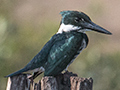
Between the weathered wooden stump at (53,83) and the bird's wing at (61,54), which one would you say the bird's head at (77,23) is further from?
the weathered wooden stump at (53,83)

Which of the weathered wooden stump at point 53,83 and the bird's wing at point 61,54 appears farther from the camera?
the bird's wing at point 61,54

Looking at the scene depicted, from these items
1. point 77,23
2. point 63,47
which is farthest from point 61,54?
point 77,23

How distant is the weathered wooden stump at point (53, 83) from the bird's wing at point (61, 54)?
5.3 inches

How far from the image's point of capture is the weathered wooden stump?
436 cm

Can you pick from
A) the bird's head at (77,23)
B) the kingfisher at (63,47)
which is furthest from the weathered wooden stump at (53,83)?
the bird's head at (77,23)

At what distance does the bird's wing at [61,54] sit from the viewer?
A: 4.74 metres

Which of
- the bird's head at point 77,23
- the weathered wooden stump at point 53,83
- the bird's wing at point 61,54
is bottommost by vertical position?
the weathered wooden stump at point 53,83

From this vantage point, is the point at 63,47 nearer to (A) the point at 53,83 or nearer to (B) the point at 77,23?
(B) the point at 77,23

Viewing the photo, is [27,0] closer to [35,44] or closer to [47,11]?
[47,11]

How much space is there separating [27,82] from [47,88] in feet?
1.10

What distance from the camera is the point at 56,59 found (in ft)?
15.7

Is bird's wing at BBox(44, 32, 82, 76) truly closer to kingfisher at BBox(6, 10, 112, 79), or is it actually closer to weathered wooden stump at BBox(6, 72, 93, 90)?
kingfisher at BBox(6, 10, 112, 79)

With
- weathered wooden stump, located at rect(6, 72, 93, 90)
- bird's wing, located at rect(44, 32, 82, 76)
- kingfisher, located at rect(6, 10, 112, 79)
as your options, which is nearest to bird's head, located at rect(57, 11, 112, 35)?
kingfisher, located at rect(6, 10, 112, 79)

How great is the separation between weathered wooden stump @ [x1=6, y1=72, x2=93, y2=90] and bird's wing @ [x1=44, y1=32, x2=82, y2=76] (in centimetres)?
13
